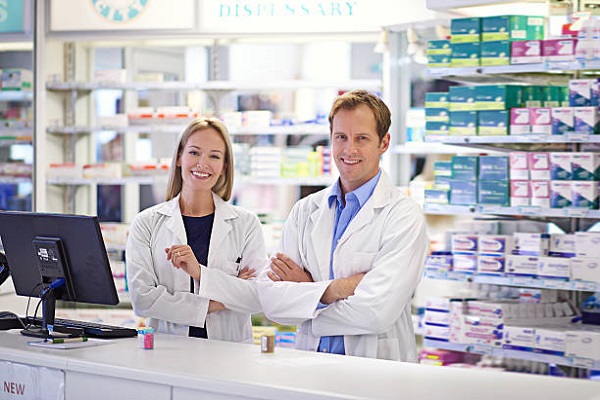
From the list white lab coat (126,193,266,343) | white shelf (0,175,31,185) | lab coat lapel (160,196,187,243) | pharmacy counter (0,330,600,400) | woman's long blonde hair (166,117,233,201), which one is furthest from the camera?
white shelf (0,175,31,185)

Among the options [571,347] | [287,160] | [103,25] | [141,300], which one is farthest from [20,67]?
[571,347]

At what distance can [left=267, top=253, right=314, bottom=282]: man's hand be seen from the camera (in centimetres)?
382

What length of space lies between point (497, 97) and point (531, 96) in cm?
20

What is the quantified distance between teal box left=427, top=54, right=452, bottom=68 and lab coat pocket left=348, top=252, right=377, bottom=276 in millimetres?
1746

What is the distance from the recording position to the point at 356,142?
3.73 metres

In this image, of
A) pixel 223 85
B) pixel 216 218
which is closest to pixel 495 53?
pixel 216 218

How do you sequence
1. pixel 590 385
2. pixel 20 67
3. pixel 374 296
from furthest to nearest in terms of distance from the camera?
pixel 20 67 → pixel 374 296 → pixel 590 385

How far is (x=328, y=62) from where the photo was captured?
25.4 ft

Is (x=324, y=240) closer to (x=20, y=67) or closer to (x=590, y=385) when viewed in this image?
(x=590, y=385)

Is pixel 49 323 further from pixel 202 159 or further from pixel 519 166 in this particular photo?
pixel 519 166

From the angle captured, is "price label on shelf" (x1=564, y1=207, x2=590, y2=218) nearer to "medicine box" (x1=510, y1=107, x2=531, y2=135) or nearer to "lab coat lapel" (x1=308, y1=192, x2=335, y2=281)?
"medicine box" (x1=510, y1=107, x2=531, y2=135)

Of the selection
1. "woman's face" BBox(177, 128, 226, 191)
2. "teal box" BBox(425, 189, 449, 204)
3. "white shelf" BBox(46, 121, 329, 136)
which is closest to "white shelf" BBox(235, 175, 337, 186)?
"white shelf" BBox(46, 121, 329, 136)

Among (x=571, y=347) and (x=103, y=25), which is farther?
(x=103, y=25)

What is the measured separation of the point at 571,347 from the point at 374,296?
168cm
